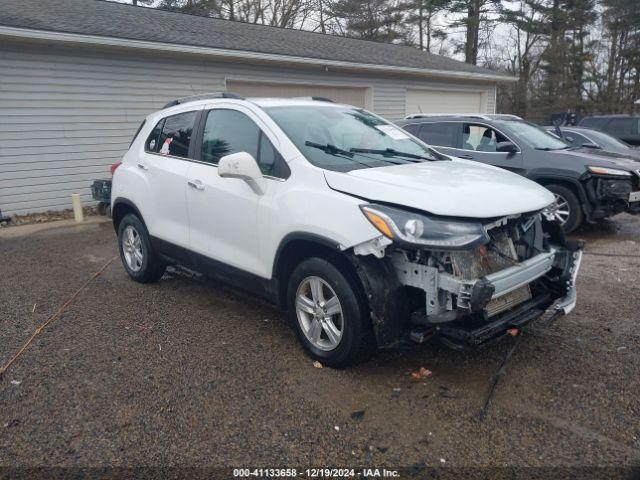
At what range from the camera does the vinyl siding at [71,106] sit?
9719mm

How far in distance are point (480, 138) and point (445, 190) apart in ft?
18.8

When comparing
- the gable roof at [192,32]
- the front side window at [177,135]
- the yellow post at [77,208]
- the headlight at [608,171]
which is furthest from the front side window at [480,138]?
the yellow post at [77,208]

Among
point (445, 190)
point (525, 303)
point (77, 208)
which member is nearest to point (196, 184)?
point (445, 190)

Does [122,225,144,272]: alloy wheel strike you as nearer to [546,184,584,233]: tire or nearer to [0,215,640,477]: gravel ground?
[0,215,640,477]: gravel ground

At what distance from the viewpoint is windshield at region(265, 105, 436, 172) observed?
157 inches

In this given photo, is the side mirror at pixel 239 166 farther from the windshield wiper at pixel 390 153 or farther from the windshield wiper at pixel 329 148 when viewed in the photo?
the windshield wiper at pixel 390 153

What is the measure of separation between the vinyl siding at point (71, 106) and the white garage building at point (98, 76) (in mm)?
18

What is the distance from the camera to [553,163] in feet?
26.1

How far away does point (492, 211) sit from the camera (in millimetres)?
3322

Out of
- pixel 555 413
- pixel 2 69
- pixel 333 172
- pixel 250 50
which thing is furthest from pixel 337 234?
pixel 250 50

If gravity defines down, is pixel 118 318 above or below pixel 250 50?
below

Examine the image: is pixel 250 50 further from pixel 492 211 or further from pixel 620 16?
pixel 620 16

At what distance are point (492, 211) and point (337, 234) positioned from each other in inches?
37.4

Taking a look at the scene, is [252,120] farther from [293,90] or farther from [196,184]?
[293,90]
